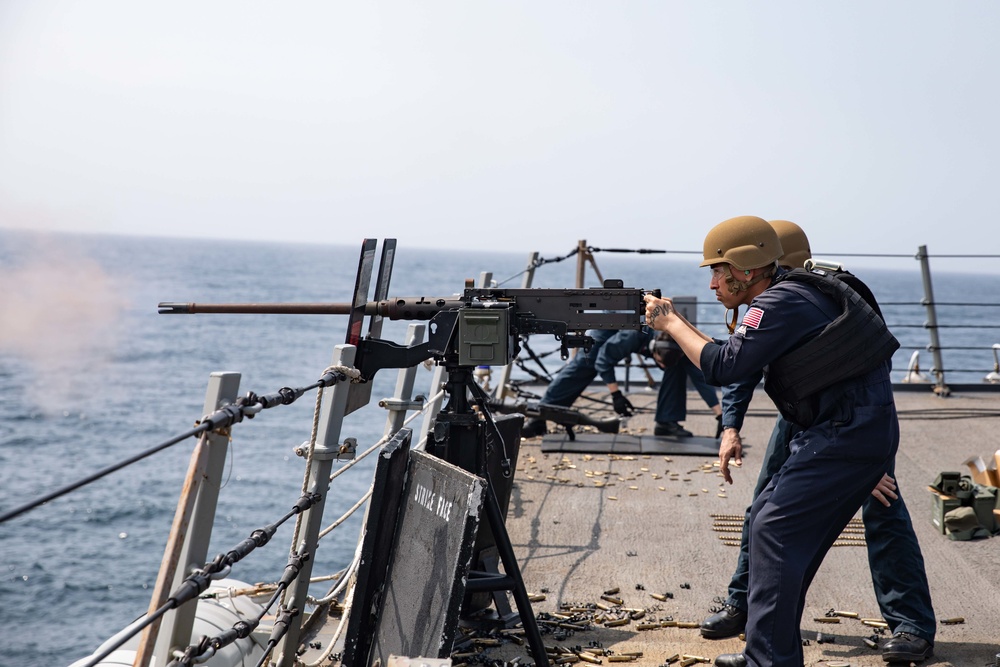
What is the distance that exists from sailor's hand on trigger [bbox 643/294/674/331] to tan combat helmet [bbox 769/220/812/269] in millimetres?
985

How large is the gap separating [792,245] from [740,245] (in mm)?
968

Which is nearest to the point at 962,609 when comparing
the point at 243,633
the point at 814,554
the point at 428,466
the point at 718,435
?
the point at 814,554

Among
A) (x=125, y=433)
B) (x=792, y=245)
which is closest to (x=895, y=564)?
(x=792, y=245)

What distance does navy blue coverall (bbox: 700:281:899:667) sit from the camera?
3.89 meters

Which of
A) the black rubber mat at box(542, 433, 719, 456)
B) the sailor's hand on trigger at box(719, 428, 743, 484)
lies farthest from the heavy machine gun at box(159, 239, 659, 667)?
the black rubber mat at box(542, 433, 719, 456)

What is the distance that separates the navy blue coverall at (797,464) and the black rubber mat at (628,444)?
19.2ft

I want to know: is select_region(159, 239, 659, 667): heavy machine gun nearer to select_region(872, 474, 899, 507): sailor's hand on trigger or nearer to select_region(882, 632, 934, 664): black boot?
select_region(872, 474, 899, 507): sailor's hand on trigger

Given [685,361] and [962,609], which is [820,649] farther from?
[685,361]

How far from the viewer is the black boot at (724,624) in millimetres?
5098

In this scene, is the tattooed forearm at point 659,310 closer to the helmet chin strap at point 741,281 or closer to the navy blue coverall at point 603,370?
the helmet chin strap at point 741,281

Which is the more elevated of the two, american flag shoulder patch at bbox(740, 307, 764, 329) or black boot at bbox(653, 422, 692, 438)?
american flag shoulder patch at bbox(740, 307, 764, 329)

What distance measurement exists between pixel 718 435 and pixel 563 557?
179 inches

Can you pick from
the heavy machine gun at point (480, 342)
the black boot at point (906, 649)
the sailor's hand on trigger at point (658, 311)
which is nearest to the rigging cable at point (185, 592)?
the heavy machine gun at point (480, 342)

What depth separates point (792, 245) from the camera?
→ 502 cm
